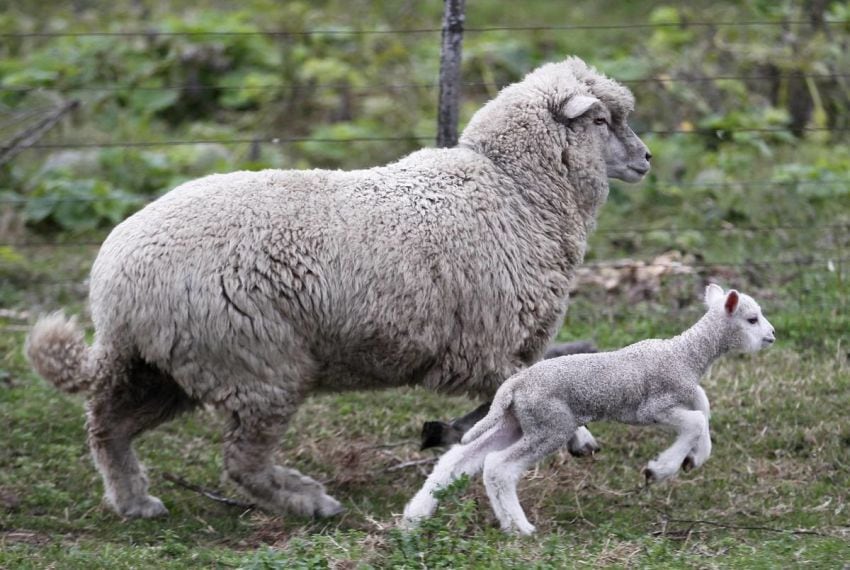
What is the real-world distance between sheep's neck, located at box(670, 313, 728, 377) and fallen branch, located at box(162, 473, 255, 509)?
7.12 feet

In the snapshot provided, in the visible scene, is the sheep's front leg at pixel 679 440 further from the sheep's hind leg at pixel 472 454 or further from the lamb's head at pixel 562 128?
the lamb's head at pixel 562 128

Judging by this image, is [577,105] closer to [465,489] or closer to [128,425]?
[465,489]

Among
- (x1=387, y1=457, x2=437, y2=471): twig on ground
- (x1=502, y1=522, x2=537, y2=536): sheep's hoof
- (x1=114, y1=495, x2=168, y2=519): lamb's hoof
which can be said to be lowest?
(x1=387, y1=457, x2=437, y2=471): twig on ground

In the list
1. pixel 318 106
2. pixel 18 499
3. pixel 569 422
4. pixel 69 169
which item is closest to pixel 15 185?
pixel 69 169

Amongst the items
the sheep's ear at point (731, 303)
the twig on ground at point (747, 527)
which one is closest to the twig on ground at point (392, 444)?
the twig on ground at point (747, 527)

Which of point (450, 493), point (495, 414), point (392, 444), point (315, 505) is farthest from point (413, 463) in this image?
point (450, 493)

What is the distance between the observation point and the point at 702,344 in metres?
5.45

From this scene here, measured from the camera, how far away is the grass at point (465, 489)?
475 cm

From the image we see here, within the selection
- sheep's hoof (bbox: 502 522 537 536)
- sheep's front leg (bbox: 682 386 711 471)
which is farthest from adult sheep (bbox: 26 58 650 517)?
sheep's front leg (bbox: 682 386 711 471)

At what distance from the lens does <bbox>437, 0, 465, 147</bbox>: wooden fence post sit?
23.5 feet

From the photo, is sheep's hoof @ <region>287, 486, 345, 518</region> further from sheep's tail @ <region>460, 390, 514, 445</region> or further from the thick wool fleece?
sheep's tail @ <region>460, 390, 514, 445</region>

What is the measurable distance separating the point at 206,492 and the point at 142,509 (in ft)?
1.12

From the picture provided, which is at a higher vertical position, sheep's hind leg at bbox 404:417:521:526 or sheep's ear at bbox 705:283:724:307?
sheep's ear at bbox 705:283:724:307

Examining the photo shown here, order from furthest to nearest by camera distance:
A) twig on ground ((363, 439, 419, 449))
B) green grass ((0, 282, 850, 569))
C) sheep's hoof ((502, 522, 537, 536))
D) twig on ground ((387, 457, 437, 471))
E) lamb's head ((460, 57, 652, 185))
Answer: twig on ground ((363, 439, 419, 449)), twig on ground ((387, 457, 437, 471)), lamb's head ((460, 57, 652, 185)), sheep's hoof ((502, 522, 537, 536)), green grass ((0, 282, 850, 569))
